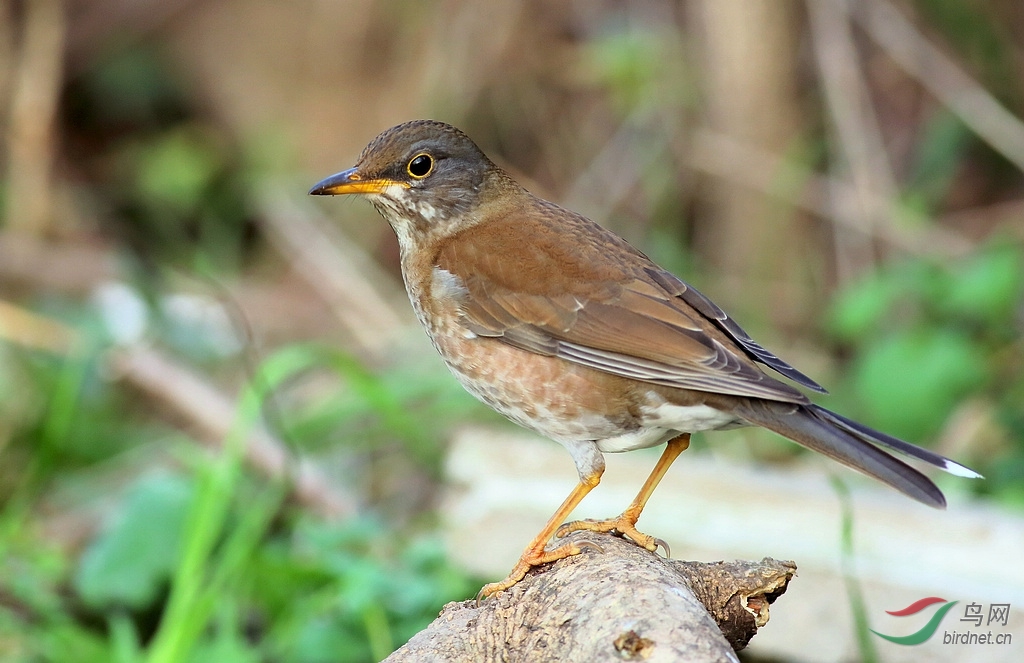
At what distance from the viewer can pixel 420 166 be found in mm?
3744

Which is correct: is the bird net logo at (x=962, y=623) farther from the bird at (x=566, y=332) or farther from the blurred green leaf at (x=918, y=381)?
the blurred green leaf at (x=918, y=381)

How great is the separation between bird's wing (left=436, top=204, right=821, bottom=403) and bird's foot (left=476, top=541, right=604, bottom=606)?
51 centimetres

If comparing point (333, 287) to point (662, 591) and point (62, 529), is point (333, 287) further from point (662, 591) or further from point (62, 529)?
point (662, 591)

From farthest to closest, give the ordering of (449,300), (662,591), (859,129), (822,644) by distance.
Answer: (859,129) < (822,644) < (449,300) < (662,591)

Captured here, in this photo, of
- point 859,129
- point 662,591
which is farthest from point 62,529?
point 859,129

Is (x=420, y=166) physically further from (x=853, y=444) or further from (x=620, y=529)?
(x=853, y=444)

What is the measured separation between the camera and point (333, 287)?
806 centimetres

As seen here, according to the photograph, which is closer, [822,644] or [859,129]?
[822,644]

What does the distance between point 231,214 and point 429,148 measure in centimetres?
615

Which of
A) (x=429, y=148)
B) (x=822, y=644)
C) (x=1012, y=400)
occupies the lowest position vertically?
(x=822, y=644)

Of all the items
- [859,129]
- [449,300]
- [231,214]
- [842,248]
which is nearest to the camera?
[449,300]

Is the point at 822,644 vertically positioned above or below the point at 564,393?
below

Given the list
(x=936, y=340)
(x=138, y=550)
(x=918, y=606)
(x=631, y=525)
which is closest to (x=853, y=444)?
(x=631, y=525)

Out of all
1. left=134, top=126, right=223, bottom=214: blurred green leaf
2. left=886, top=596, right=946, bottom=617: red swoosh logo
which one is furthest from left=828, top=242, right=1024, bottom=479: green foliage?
left=134, top=126, right=223, bottom=214: blurred green leaf
